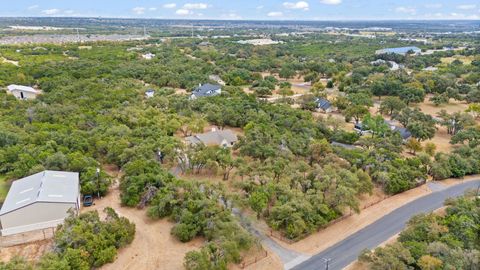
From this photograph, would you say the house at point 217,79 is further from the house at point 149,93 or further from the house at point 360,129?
the house at point 360,129

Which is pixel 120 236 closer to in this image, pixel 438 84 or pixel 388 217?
pixel 388 217

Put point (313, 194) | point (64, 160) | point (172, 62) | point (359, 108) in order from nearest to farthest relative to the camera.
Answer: point (313, 194)
point (64, 160)
point (359, 108)
point (172, 62)

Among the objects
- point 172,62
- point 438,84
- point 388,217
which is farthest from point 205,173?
point 172,62

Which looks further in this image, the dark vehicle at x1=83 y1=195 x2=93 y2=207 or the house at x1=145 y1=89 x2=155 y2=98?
the house at x1=145 y1=89 x2=155 y2=98

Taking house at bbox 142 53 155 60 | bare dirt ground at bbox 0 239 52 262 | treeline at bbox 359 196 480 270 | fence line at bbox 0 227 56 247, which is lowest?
bare dirt ground at bbox 0 239 52 262

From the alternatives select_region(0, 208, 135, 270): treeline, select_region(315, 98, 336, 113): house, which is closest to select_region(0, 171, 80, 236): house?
select_region(0, 208, 135, 270): treeline

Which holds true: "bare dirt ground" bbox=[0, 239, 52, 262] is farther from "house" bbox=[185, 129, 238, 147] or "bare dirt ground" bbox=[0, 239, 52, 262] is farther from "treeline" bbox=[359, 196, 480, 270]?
"treeline" bbox=[359, 196, 480, 270]

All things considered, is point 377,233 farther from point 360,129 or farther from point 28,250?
point 28,250
